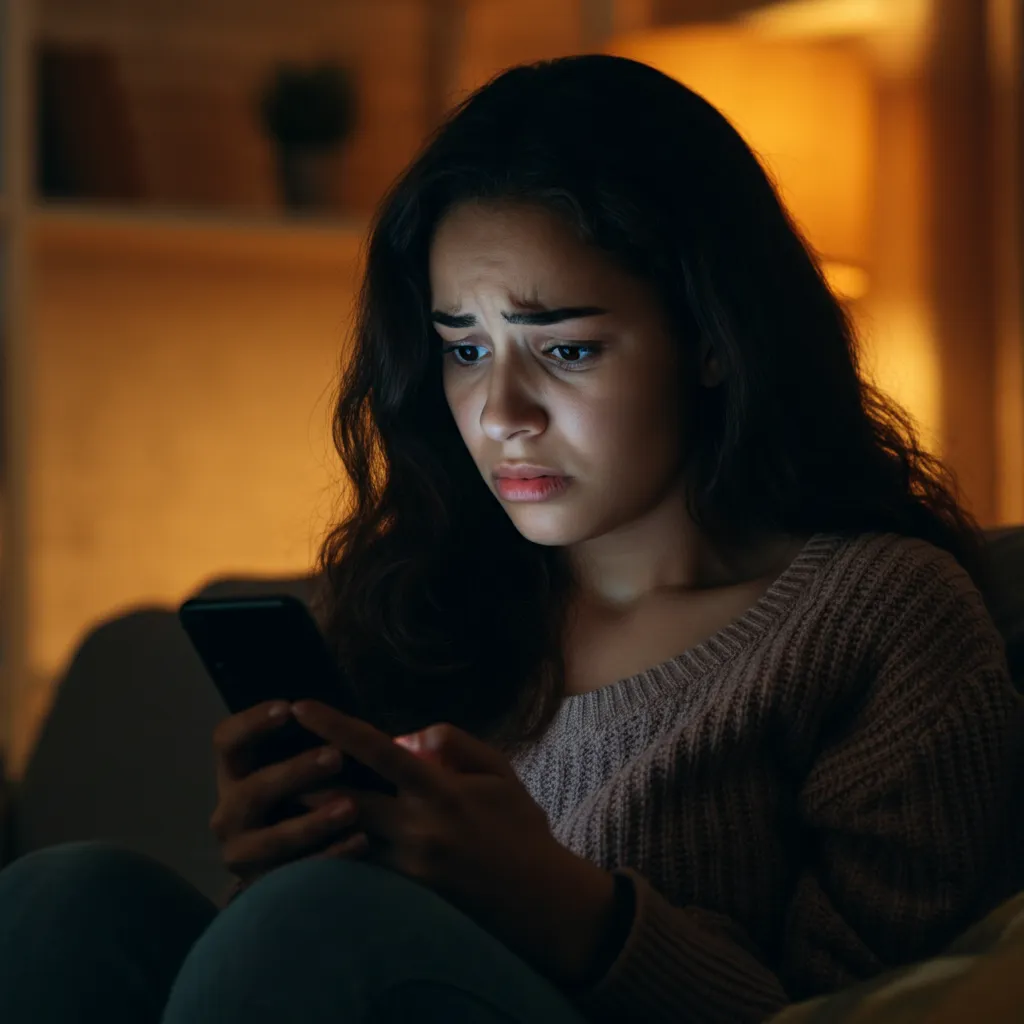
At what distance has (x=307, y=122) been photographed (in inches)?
95.0

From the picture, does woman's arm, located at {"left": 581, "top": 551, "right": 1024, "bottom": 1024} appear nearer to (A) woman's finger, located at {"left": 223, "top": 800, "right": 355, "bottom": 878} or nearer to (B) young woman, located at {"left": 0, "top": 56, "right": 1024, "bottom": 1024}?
(B) young woman, located at {"left": 0, "top": 56, "right": 1024, "bottom": 1024}

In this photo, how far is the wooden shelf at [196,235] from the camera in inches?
88.5

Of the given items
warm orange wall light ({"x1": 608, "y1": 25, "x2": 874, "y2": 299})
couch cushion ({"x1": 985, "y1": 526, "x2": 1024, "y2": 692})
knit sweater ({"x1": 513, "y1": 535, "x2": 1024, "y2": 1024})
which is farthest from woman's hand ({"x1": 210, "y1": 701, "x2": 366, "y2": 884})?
warm orange wall light ({"x1": 608, "y1": 25, "x2": 874, "y2": 299})

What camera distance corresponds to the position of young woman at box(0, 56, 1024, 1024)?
77 centimetres

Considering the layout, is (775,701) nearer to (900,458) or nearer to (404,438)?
(900,458)

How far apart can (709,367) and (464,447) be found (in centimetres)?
22

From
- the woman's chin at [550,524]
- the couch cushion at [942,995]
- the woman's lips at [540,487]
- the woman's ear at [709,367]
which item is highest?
the woman's ear at [709,367]

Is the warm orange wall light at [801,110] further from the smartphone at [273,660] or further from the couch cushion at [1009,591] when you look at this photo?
the smartphone at [273,660]

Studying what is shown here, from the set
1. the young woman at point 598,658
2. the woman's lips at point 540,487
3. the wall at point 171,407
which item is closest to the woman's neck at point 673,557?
the young woman at point 598,658

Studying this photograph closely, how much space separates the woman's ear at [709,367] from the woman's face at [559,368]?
2 cm

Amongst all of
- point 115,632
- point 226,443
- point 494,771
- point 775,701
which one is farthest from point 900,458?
point 226,443

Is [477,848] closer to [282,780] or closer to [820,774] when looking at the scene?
[282,780]

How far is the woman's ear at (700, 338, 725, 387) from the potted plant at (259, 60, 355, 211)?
4.94 ft

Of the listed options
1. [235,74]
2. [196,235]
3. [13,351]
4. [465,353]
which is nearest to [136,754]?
[465,353]
